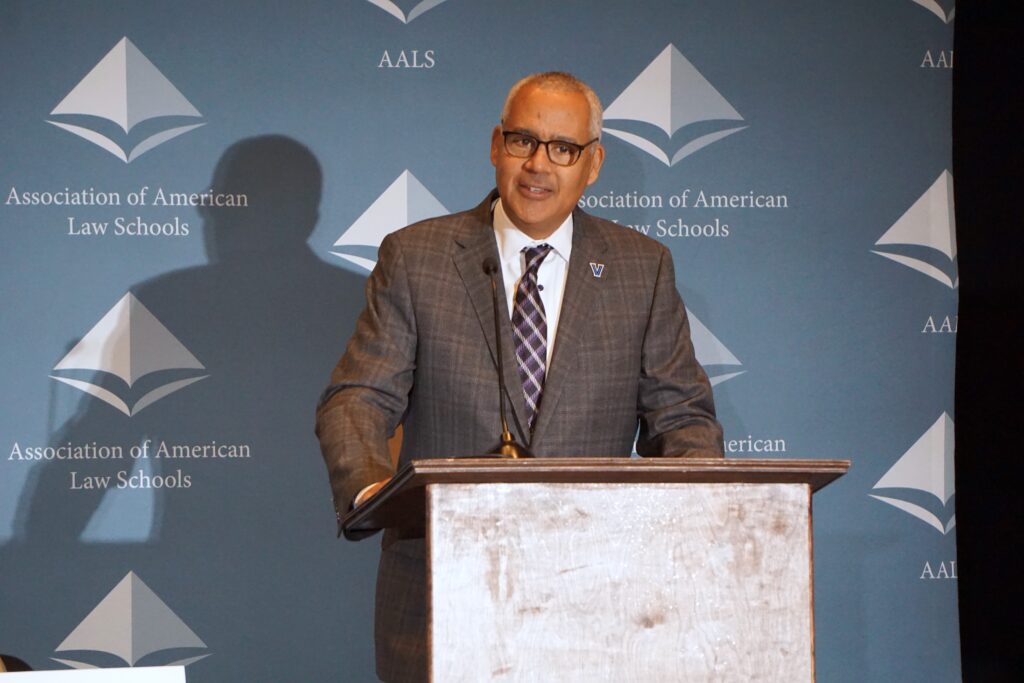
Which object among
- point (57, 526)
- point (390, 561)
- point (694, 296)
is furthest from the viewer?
point (694, 296)

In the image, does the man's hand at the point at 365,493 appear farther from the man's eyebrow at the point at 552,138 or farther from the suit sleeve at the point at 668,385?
the man's eyebrow at the point at 552,138

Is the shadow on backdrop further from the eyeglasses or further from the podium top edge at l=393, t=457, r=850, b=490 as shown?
the podium top edge at l=393, t=457, r=850, b=490

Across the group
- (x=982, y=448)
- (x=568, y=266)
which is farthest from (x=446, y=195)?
(x=982, y=448)

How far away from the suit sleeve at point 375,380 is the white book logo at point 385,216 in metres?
0.95

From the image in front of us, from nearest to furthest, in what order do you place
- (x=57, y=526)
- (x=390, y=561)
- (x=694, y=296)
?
1. (x=390, y=561)
2. (x=57, y=526)
3. (x=694, y=296)

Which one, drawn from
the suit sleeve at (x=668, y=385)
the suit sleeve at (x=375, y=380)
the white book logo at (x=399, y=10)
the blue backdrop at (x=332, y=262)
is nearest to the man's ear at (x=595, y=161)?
the suit sleeve at (x=668, y=385)

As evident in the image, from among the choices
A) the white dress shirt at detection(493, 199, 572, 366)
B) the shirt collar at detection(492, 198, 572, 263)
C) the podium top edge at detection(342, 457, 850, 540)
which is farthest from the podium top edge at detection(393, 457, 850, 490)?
the shirt collar at detection(492, 198, 572, 263)

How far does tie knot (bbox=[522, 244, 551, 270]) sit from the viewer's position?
2469 millimetres

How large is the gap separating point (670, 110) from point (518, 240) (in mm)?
1250

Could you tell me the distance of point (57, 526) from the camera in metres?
3.33

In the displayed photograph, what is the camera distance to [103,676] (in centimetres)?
152

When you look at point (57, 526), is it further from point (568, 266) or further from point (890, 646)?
point (890, 646)

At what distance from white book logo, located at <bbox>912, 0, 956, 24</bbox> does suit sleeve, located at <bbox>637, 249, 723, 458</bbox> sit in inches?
67.4

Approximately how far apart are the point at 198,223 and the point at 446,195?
731 mm
